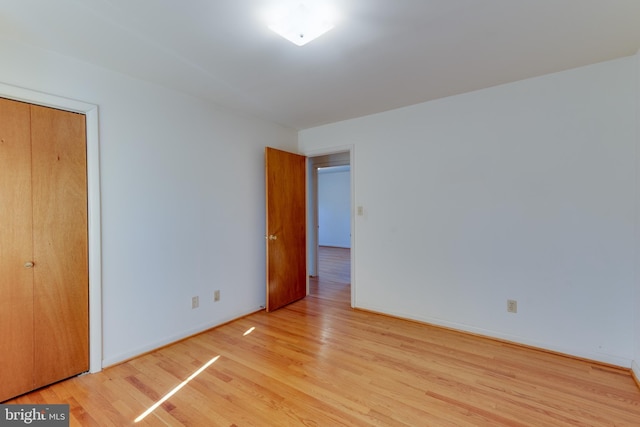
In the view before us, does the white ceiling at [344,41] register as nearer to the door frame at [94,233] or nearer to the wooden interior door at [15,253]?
the door frame at [94,233]

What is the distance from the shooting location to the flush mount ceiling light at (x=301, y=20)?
1.55 meters

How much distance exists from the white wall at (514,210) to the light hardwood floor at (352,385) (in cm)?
Result: 35

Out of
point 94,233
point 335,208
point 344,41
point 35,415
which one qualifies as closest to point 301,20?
point 344,41

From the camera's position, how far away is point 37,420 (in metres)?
1.67

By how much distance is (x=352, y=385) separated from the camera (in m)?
1.96

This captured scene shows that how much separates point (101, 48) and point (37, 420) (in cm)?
239

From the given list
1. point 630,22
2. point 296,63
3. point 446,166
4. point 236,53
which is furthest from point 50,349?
point 630,22

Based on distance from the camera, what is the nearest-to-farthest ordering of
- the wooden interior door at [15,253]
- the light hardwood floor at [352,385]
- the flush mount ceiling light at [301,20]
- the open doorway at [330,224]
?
the flush mount ceiling light at [301,20] → the light hardwood floor at [352,385] → the wooden interior door at [15,253] → the open doorway at [330,224]

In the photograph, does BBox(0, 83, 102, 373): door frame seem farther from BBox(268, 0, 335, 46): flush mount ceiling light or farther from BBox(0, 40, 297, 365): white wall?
BBox(268, 0, 335, 46): flush mount ceiling light

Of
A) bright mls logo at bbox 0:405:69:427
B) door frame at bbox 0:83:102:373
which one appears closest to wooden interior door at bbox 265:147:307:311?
door frame at bbox 0:83:102:373

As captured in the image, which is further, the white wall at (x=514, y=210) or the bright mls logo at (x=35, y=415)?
the white wall at (x=514, y=210)

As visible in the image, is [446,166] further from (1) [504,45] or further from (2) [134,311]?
(2) [134,311]

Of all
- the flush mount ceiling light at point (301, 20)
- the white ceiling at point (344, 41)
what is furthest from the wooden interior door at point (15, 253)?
the flush mount ceiling light at point (301, 20)

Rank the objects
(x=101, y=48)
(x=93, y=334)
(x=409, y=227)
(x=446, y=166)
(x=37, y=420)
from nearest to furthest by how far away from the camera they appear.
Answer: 1. (x=37, y=420)
2. (x=101, y=48)
3. (x=93, y=334)
4. (x=446, y=166)
5. (x=409, y=227)
